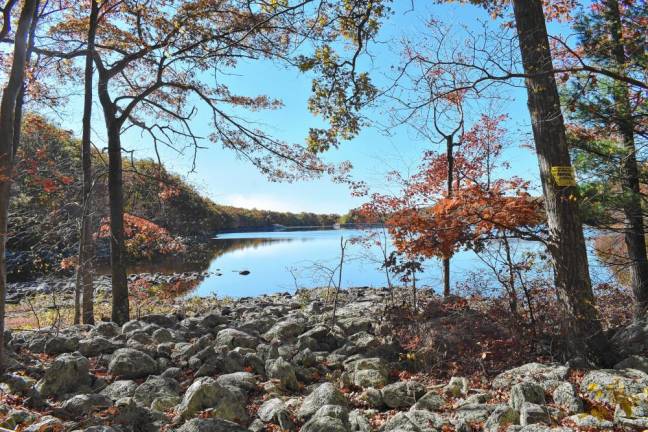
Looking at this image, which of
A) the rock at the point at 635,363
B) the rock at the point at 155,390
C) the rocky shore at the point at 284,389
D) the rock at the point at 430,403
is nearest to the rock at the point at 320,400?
the rocky shore at the point at 284,389

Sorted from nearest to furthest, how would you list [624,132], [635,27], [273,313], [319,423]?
[319,423] < [635,27] < [624,132] < [273,313]

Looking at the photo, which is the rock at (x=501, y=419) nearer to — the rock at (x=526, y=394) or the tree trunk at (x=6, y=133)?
the rock at (x=526, y=394)

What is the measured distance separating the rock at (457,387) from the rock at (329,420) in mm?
1103

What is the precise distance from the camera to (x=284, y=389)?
4.32 meters

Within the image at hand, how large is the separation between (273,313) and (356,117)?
15.6ft

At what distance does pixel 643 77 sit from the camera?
484cm

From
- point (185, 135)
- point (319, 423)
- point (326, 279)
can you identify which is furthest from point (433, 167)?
point (319, 423)

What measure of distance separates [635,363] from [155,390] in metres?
4.44

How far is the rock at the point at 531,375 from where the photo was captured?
3.75 metres

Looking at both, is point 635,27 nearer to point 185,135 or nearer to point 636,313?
point 636,313

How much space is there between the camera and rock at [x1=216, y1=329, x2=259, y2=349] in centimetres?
559

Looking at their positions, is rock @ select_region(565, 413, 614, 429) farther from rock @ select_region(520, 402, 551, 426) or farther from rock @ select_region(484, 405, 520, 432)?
rock @ select_region(484, 405, 520, 432)

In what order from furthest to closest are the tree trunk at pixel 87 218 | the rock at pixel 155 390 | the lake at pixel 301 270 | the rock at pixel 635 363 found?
1. the tree trunk at pixel 87 218
2. the lake at pixel 301 270
3. the rock at pixel 155 390
4. the rock at pixel 635 363

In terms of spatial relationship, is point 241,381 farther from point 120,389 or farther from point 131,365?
point 131,365
